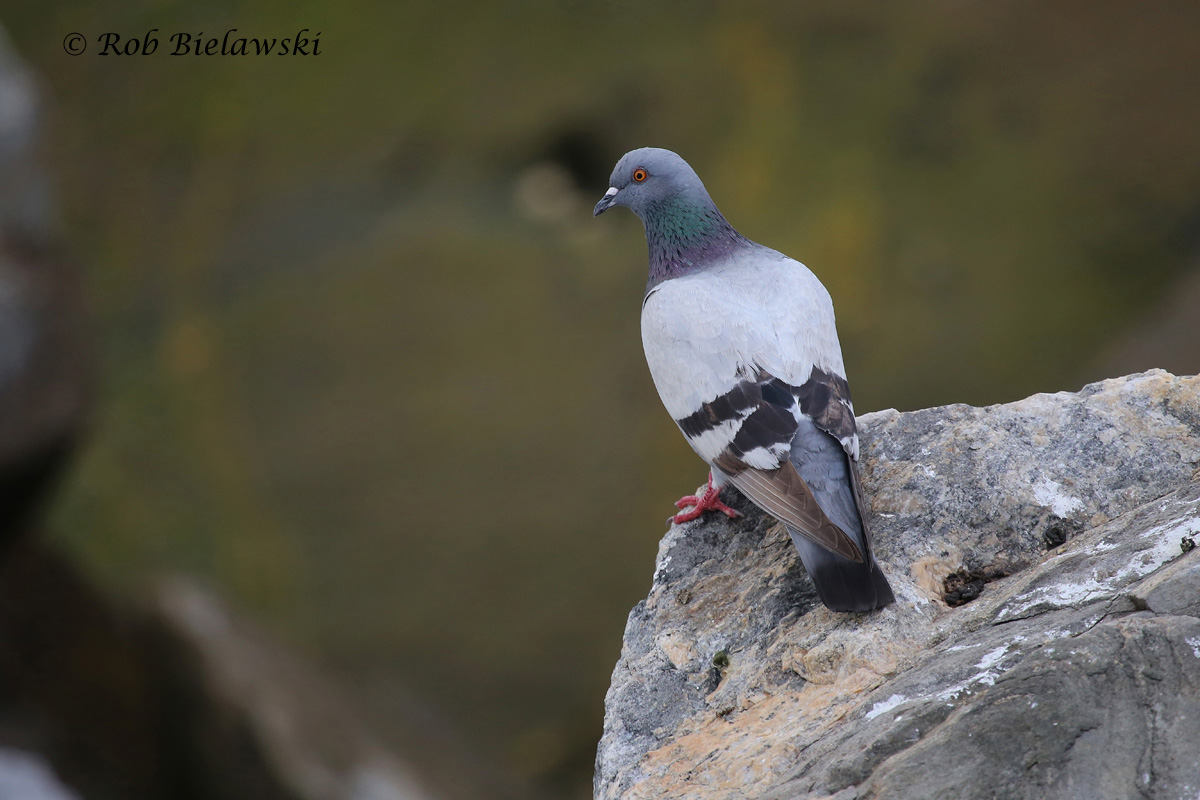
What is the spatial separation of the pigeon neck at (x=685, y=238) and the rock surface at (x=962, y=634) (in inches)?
35.1

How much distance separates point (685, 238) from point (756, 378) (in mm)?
890

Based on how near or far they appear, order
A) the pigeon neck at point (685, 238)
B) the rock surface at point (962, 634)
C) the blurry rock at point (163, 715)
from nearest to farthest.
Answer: the rock surface at point (962, 634) → the pigeon neck at point (685, 238) → the blurry rock at point (163, 715)

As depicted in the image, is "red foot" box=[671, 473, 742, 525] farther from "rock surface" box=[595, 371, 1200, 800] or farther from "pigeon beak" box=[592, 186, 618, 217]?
"pigeon beak" box=[592, 186, 618, 217]

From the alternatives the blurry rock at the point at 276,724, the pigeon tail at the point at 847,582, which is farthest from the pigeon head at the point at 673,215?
the blurry rock at the point at 276,724

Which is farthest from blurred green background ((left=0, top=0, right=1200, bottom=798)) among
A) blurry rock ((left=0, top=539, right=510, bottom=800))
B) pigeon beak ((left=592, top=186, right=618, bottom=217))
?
pigeon beak ((left=592, top=186, right=618, bottom=217))

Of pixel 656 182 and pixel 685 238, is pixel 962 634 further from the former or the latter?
pixel 656 182

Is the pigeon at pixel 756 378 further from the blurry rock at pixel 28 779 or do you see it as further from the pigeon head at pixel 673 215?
the blurry rock at pixel 28 779

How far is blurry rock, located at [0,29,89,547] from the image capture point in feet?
20.1

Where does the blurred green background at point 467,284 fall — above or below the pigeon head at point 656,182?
above

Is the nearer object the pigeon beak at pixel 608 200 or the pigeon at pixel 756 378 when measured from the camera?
the pigeon at pixel 756 378

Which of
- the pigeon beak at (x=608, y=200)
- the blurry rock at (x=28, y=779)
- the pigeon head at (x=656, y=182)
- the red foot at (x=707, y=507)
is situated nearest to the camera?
the red foot at (x=707, y=507)

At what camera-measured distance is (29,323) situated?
623cm

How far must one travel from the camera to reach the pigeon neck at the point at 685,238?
3.62 m

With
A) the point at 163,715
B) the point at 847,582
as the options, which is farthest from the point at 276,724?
the point at 847,582
